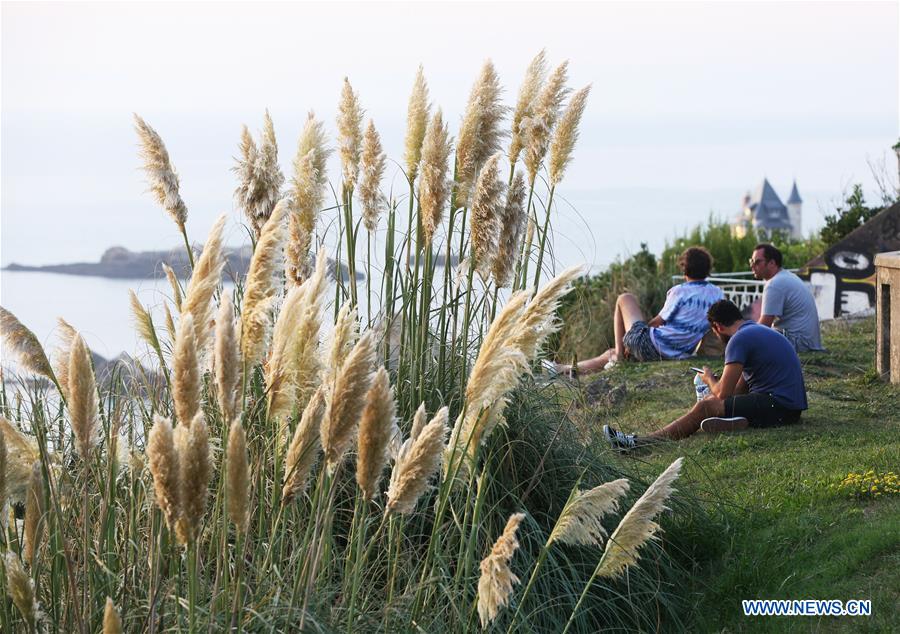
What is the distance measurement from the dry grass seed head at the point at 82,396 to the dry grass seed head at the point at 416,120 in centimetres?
195

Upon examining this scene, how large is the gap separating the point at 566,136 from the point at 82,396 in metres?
2.59

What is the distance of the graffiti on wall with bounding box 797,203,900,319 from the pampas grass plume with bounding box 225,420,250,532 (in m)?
14.0

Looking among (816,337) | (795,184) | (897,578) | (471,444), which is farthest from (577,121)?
(795,184)

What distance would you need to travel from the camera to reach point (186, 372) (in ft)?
7.13

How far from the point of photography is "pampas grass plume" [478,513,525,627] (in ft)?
7.75

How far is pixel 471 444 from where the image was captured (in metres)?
2.91

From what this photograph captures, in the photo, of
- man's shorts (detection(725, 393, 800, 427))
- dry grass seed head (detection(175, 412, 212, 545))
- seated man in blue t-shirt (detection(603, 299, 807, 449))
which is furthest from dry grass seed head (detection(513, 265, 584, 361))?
man's shorts (detection(725, 393, 800, 427))

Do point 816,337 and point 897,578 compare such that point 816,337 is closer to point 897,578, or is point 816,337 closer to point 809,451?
point 809,451

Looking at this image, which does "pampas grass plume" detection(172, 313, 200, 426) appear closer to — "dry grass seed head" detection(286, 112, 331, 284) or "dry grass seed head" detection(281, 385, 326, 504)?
"dry grass seed head" detection(281, 385, 326, 504)

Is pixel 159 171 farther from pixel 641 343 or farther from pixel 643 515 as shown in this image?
pixel 641 343

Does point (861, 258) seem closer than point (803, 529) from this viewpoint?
No

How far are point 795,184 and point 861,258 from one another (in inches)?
3981

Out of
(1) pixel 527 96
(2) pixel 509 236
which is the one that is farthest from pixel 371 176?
(1) pixel 527 96

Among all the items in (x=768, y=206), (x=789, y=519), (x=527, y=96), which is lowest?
(x=789, y=519)
